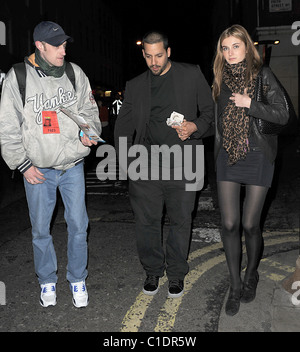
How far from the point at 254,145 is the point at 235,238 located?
0.77 metres

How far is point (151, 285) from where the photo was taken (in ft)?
12.8

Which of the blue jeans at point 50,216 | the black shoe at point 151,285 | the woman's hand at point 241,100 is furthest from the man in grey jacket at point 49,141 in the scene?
the woman's hand at point 241,100

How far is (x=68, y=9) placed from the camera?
38125mm

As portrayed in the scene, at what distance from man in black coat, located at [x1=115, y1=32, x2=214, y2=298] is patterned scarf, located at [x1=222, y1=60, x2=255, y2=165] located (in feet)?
0.98

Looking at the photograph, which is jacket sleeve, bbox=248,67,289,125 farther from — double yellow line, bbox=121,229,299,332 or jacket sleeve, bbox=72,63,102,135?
double yellow line, bbox=121,229,299,332

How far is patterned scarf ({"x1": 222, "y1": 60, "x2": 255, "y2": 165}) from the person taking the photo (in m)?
3.26

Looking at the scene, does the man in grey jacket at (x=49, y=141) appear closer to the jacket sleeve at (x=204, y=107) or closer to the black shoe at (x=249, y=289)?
the jacket sleeve at (x=204, y=107)

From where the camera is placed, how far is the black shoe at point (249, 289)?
3.58 m

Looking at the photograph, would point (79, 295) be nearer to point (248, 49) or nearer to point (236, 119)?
point (236, 119)

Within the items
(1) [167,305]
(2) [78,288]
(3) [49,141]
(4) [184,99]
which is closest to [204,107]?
(4) [184,99]

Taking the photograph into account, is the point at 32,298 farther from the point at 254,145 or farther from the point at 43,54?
the point at 254,145

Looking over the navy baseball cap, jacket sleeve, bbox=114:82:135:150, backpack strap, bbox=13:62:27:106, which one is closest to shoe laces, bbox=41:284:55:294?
jacket sleeve, bbox=114:82:135:150

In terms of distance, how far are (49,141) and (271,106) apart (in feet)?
5.61

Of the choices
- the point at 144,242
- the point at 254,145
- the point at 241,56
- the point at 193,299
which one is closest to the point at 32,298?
the point at 144,242
